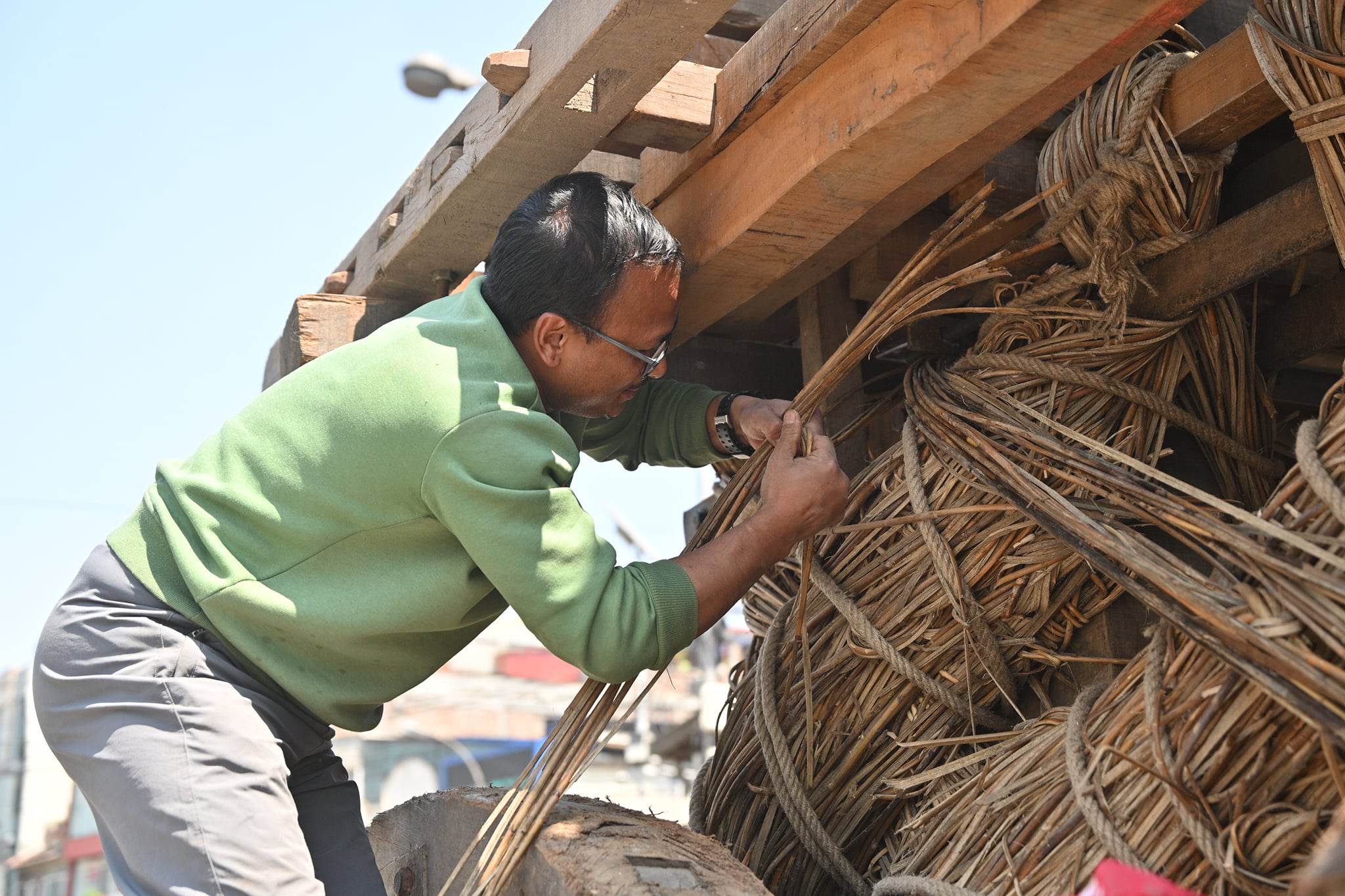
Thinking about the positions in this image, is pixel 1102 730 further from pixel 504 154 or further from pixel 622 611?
pixel 504 154

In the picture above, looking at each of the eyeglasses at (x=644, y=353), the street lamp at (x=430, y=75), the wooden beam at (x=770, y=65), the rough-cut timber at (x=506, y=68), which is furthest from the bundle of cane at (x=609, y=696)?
the street lamp at (x=430, y=75)

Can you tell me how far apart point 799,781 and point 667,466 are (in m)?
0.71

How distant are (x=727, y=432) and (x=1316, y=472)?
3.92 ft

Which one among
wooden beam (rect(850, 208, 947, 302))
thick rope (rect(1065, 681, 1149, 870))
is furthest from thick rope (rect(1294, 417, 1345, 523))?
wooden beam (rect(850, 208, 947, 302))

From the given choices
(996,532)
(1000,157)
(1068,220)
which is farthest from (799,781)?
(1000,157)

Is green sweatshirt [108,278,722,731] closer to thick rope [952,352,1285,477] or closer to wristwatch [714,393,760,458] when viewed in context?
wristwatch [714,393,760,458]

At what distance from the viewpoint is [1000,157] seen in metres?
2.28

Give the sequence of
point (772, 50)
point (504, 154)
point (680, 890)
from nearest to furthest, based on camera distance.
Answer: point (680, 890) → point (772, 50) → point (504, 154)

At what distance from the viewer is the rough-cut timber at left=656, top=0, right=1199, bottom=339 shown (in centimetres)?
155

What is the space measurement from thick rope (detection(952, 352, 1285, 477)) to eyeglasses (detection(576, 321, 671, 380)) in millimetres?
524

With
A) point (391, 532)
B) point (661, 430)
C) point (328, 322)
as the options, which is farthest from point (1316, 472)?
point (328, 322)

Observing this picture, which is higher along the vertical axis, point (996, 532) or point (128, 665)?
point (996, 532)

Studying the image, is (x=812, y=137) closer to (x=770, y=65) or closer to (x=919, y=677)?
(x=770, y=65)

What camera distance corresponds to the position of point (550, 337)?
79.6 inches
